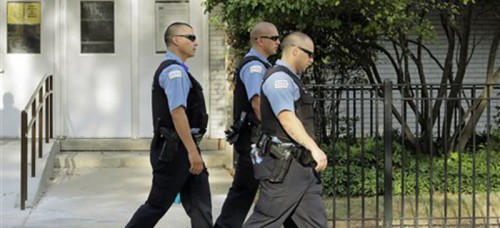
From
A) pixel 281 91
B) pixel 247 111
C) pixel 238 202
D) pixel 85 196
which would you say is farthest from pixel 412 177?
pixel 85 196

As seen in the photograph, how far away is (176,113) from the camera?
607 centimetres

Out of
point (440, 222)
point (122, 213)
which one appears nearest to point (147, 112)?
point (122, 213)

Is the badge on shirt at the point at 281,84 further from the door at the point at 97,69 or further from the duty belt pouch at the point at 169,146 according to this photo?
the door at the point at 97,69

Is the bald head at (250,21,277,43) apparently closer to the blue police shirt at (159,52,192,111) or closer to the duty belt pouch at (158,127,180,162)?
the blue police shirt at (159,52,192,111)

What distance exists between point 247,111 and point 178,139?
2.26 ft

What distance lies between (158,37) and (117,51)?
0.59 m

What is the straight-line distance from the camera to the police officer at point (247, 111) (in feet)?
21.2

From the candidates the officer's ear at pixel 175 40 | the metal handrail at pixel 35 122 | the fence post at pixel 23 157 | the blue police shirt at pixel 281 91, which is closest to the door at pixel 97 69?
the metal handrail at pixel 35 122

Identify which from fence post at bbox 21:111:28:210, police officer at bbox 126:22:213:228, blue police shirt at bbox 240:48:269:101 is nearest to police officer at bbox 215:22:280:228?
blue police shirt at bbox 240:48:269:101

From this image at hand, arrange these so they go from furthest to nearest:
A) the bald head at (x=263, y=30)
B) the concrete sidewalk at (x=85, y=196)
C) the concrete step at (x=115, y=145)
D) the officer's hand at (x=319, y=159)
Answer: the concrete step at (x=115, y=145)
the concrete sidewalk at (x=85, y=196)
the bald head at (x=263, y=30)
the officer's hand at (x=319, y=159)

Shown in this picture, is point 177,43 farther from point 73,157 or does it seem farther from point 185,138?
point 73,157

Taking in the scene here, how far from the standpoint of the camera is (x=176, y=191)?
20.6ft

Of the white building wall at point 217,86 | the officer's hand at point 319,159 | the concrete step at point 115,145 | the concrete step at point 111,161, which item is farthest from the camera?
the white building wall at point 217,86

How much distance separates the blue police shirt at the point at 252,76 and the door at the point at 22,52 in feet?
18.4
